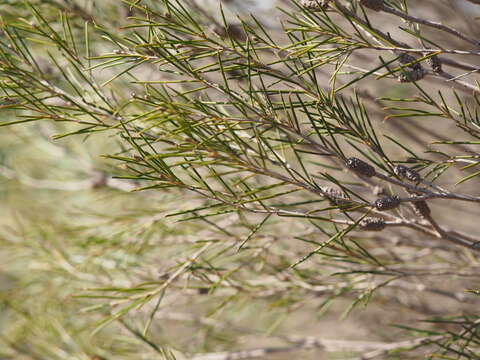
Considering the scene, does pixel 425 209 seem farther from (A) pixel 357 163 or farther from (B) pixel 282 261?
(B) pixel 282 261

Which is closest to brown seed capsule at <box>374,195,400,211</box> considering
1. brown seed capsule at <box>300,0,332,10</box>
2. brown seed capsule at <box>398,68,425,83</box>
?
brown seed capsule at <box>398,68,425,83</box>

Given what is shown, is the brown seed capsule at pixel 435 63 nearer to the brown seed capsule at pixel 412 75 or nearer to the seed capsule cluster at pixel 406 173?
the brown seed capsule at pixel 412 75

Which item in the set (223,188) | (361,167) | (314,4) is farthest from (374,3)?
(223,188)

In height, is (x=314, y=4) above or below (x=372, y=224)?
above

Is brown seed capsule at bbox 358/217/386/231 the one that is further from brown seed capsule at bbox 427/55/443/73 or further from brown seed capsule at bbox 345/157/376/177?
brown seed capsule at bbox 427/55/443/73

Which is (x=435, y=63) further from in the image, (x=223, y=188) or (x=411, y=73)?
(x=223, y=188)

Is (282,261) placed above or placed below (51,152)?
below

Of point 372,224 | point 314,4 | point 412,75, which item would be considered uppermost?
point 314,4

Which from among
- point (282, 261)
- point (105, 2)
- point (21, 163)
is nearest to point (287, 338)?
point (282, 261)
